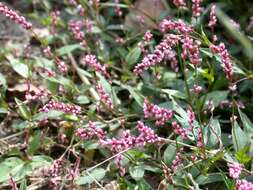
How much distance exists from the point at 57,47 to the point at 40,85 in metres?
0.31

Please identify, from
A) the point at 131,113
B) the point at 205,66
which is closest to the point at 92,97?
the point at 131,113

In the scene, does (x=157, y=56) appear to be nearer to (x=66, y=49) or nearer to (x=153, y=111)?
(x=153, y=111)

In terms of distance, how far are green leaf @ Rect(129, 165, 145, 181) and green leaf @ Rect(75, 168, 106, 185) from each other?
118 millimetres

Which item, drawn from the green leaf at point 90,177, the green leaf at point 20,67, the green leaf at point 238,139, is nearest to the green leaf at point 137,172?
the green leaf at point 90,177

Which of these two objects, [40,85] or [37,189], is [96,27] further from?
[37,189]

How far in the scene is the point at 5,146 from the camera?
2.29m

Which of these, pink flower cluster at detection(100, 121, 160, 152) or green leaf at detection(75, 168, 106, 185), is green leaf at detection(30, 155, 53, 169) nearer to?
green leaf at detection(75, 168, 106, 185)

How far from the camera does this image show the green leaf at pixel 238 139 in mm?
1858

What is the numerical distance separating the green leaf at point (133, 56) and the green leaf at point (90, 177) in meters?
0.57

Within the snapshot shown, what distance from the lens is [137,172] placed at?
198cm

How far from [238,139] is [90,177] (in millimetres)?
573

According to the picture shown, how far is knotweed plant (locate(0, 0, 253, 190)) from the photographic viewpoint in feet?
5.98

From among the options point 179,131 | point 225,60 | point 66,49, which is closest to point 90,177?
point 179,131

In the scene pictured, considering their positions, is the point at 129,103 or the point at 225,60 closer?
the point at 225,60
